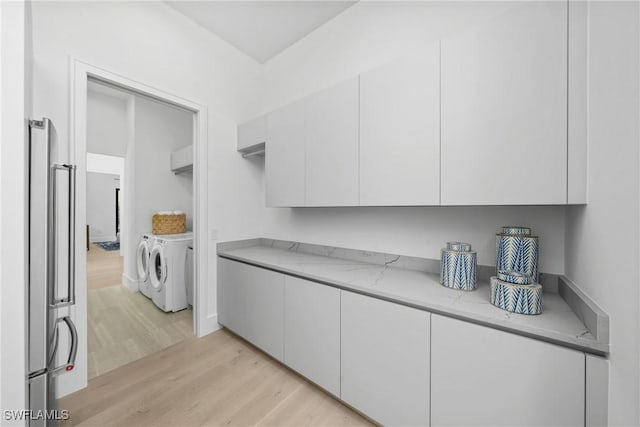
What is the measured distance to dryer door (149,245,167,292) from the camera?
2652 millimetres

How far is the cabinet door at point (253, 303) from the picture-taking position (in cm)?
171

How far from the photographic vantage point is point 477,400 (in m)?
0.93

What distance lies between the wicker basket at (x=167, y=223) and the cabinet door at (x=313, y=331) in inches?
91.1

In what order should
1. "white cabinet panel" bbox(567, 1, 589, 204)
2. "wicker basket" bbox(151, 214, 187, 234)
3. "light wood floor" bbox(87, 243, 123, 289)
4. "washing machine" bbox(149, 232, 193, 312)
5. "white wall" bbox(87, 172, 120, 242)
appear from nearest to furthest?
"white cabinet panel" bbox(567, 1, 589, 204) → "washing machine" bbox(149, 232, 193, 312) → "wicker basket" bbox(151, 214, 187, 234) → "light wood floor" bbox(87, 243, 123, 289) → "white wall" bbox(87, 172, 120, 242)

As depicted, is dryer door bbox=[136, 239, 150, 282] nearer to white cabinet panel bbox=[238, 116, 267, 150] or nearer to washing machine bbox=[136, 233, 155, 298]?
washing machine bbox=[136, 233, 155, 298]

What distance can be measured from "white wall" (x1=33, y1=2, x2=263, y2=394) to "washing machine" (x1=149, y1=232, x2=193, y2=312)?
73 centimetres

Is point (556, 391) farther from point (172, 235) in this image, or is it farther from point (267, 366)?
point (172, 235)

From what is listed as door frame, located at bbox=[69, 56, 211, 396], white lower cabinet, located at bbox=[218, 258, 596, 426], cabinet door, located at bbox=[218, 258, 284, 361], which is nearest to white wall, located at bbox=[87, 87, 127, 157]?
door frame, located at bbox=[69, 56, 211, 396]

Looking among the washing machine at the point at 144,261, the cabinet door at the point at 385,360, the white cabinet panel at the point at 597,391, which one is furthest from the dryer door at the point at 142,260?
the white cabinet panel at the point at 597,391

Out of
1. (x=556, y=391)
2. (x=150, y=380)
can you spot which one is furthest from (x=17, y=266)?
(x=556, y=391)

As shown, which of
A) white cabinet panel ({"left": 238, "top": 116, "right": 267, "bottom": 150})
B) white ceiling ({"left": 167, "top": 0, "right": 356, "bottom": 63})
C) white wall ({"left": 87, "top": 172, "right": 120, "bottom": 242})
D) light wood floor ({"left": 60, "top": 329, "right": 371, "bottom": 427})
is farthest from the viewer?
white wall ({"left": 87, "top": 172, "right": 120, "bottom": 242})

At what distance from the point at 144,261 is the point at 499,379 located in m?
3.75

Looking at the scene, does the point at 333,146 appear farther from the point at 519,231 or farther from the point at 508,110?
the point at 519,231

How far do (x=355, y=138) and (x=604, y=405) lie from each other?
153 centimetres
